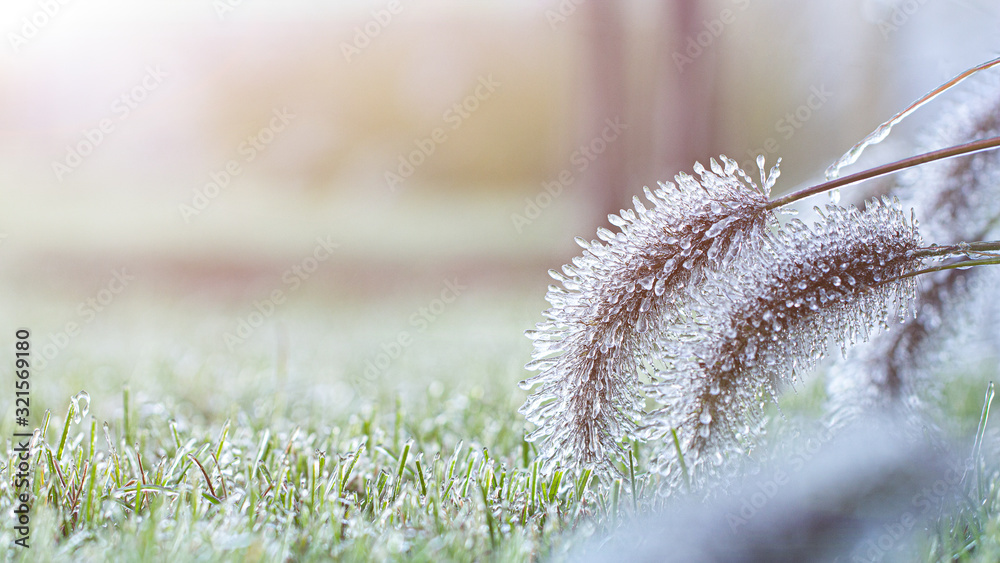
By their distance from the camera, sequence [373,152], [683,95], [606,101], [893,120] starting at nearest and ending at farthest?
[893,120] → [683,95] → [606,101] → [373,152]

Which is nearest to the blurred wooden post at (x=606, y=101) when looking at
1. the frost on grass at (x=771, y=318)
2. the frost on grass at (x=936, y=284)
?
the frost on grass at (x=936, y=284)

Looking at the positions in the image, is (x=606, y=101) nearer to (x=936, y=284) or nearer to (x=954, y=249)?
(x=936, y=284)

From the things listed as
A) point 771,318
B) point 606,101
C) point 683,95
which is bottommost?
point 771,318

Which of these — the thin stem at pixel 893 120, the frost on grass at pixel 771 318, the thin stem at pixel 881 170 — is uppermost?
the thin stem at pixel 893 120

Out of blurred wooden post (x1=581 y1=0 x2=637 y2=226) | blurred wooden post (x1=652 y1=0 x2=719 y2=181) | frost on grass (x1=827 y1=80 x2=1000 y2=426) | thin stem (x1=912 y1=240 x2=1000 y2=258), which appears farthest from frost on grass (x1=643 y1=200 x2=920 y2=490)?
blurred wooden post (x1=581 y1=0 x2=637 y2=226)

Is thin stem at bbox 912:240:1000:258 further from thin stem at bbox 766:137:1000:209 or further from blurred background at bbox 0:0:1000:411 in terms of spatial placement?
blurred background at bbox 0:0:1000:411

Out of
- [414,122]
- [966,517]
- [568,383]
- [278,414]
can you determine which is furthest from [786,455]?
[414,122]

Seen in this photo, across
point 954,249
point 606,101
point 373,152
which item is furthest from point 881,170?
point 373,152

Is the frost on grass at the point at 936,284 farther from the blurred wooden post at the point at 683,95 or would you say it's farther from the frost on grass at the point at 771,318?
the blurred wooden post at the point at 683,95
